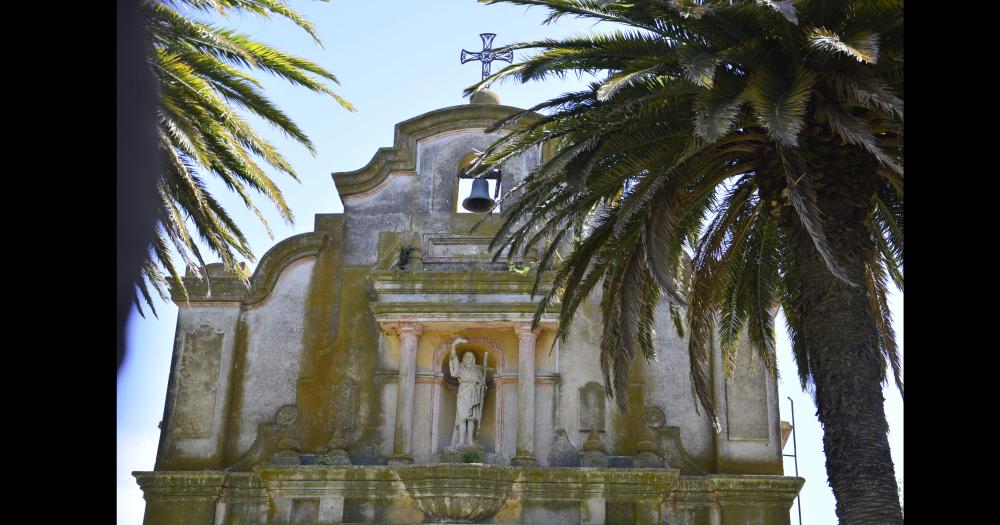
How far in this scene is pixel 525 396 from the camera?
16.5 metres

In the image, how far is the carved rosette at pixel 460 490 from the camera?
1516 cm

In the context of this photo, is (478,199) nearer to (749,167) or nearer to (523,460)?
(523,460)

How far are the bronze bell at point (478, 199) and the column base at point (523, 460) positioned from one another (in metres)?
4.13

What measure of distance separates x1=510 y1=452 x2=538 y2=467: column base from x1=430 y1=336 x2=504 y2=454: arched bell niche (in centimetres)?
83

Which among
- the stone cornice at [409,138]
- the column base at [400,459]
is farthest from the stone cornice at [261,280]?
the column base at [400,459]

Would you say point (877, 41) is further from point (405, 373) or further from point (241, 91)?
point (405, 373)

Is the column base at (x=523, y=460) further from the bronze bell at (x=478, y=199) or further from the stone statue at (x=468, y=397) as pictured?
the bronze bell at (x=478, y=199)

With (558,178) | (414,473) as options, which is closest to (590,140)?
(558,178)

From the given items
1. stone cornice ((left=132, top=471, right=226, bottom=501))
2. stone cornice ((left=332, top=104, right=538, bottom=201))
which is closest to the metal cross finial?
stone cornice ((left=332, top=104, right=538, bottom=201))

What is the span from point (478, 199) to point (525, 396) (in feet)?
11.2

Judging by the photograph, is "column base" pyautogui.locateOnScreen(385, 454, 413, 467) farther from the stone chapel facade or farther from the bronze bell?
the bronze bell
